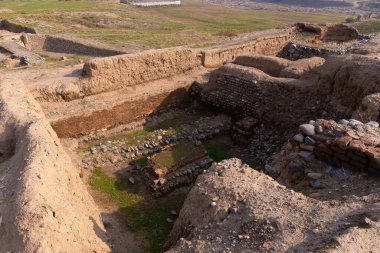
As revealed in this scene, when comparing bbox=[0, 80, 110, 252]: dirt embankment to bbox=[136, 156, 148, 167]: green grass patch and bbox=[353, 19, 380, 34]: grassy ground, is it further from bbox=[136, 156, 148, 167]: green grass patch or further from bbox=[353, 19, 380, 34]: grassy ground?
bbox=[353, 19, 380, 34]: grassy ground

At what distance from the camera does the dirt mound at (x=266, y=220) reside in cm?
492

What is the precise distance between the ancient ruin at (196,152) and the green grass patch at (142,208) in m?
0.05

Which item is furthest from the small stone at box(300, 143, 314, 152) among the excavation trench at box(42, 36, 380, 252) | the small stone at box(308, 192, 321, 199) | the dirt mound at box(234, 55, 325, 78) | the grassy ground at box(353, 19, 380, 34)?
the grassy ground at box(353, 19, 380, 34)

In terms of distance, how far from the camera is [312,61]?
1479 cm

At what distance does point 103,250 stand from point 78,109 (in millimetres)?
6893

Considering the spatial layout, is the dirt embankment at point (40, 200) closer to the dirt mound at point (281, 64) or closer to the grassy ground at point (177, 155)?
the grassy ground at point (177, 155)

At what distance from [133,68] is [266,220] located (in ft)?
33.0

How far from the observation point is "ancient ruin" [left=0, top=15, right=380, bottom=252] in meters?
5.57

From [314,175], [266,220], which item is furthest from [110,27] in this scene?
[266,220]

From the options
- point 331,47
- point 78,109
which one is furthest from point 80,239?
point 331,47

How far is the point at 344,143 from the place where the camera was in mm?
7082

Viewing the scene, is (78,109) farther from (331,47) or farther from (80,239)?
(331,47)

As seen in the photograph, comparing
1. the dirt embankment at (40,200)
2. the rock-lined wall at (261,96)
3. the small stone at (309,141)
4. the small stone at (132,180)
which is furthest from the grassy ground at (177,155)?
the small stone at (309,141)

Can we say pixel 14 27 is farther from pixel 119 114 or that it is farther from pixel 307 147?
pixel 307 147
